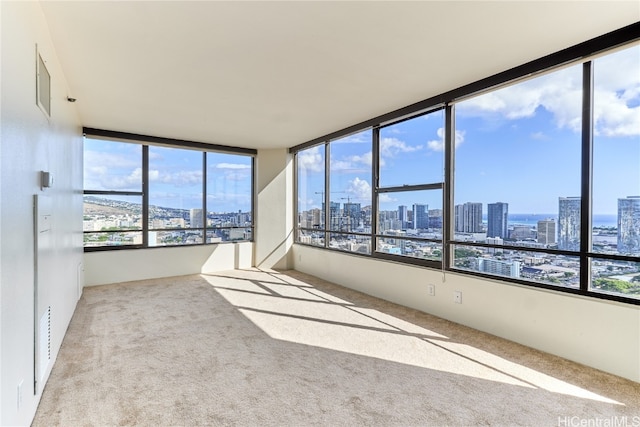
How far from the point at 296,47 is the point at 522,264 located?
275cm

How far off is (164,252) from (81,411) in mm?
4000

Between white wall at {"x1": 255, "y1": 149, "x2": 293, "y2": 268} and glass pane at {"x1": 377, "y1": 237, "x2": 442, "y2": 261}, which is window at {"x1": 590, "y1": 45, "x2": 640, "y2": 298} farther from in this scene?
white wall at {"x1": 255, "y1": 149, "x2": 293, "y2": 268}

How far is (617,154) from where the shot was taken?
2.51m

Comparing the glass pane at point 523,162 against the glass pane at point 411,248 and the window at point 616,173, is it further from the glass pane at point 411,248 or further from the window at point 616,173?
the glass pane at point 411,248

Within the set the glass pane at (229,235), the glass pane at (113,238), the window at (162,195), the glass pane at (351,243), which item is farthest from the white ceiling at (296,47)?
the glass pane at (229,235)

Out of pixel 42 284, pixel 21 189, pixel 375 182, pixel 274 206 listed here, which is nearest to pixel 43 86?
pixel 21 189

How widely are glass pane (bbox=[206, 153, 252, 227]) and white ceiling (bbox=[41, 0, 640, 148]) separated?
7.28 feet

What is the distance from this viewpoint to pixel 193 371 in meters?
2.46

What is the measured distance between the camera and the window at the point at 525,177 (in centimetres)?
250

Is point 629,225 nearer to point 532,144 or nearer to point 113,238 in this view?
point 532,144

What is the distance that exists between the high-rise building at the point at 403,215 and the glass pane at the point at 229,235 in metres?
3.39

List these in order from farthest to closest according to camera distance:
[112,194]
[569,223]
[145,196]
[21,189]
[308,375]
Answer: [145,196]
[112,194]
[569,223]
[308,375]
[21,189]

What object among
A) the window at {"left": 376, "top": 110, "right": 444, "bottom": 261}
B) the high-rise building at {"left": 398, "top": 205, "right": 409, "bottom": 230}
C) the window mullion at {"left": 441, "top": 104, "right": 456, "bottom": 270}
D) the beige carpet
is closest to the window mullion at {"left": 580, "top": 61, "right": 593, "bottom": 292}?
the beige carpet

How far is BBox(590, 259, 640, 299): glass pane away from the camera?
240cm
